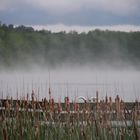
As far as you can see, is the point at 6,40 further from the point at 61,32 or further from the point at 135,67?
the point at 135,67

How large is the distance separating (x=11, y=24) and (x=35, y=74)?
74 cm

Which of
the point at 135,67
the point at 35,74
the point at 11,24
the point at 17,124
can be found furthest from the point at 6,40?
Answer: the point at 17,124

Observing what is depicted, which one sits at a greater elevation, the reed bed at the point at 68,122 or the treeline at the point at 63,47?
the treeline at the point at 63,47

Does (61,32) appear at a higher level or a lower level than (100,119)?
higher

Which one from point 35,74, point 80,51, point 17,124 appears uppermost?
point 80,51

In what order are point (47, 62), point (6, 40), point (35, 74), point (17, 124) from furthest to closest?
point (47, 62) < point (6, 40) < point (35, 74) < point (17, 124)

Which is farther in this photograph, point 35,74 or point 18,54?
point 18,54

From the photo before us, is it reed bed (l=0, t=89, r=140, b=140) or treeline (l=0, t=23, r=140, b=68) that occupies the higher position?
treeline (l=0, t=23, r=140, b=68)

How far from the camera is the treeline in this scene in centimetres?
582

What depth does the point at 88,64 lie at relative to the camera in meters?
6.46

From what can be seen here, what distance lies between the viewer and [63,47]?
6613 mm

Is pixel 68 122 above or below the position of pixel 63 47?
below

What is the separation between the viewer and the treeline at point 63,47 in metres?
5.82

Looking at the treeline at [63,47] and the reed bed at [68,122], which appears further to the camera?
the treeline at [63,47]
